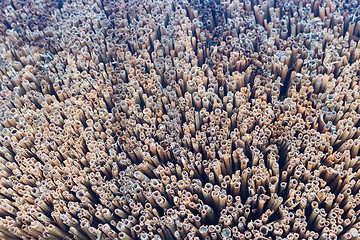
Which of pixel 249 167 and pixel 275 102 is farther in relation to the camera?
pixel 275 102

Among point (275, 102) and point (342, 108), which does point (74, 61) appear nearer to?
point (275, 102)

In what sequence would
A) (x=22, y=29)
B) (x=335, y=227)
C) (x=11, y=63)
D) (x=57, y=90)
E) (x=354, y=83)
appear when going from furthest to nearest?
(x=22, y=29) → (x=11, y=63) → (x=57, y=90) → (x=354, y=83) → (x=335, y=227)

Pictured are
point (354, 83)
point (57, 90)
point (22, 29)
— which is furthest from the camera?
point (22, 29)

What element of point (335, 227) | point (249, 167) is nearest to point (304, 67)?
point (249, 167)

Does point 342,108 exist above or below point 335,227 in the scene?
above

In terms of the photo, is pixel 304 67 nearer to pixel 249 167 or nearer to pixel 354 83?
pixel 354 83

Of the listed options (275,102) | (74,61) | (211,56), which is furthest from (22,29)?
(275,102)

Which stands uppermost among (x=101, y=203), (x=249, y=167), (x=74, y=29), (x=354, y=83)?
(x=74, y=29)
